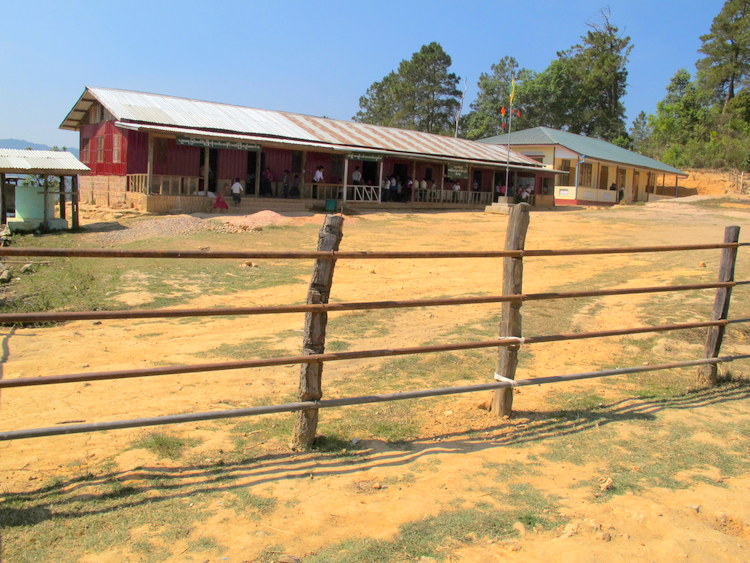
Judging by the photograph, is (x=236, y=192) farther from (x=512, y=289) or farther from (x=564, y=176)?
(x=564, y=176)

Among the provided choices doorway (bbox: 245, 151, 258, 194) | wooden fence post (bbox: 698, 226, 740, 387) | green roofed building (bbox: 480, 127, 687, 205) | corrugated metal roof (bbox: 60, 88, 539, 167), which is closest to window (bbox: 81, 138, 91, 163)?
corrugated metal roof (bbox: 60, 88, 539, 167)

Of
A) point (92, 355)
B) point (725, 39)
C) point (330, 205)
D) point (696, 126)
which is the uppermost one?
point (725, 39)

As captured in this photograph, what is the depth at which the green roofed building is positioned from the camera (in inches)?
1469

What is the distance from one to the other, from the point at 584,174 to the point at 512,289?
3705cm

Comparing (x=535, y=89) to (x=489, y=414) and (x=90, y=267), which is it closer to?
(x=90, y=267)

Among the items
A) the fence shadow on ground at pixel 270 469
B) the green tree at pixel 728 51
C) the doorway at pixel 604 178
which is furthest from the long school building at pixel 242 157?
the green tree at pixel 728 51

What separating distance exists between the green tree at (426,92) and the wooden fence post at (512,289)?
60.8 metres

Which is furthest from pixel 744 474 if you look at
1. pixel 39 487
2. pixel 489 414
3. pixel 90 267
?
pixel 90 267

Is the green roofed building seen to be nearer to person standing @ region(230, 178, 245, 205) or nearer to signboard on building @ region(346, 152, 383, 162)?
signboard on building @ region(346, 152, 383, 162)

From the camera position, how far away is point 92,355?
7.01m

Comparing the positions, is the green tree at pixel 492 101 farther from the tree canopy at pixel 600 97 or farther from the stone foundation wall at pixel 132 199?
the stone foundation wall at pixel 132 199

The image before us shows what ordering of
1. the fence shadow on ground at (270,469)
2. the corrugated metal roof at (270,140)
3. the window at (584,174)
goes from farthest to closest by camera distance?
the window at (584,174) < the corrugated metal roof at (270,140) < the fence shadow on ground at (270,469)

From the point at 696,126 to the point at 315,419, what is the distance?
5893cm

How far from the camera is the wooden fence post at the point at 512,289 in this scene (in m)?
4.88
